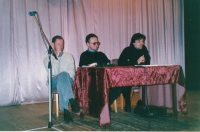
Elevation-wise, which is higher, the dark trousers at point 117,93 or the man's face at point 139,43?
the man's face at point 139,43

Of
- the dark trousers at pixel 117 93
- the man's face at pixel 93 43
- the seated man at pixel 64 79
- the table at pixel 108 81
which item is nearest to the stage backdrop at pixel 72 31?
the seated man at pixel 64 79

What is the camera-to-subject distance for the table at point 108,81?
7.47 ft

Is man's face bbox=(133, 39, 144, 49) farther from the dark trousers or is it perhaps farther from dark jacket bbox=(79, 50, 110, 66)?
the dark trousers

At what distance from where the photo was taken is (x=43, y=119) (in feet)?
9.52

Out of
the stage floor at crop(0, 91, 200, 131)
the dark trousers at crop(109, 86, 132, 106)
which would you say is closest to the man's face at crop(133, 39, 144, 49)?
the dark trousers at crop(109, 86, 132, 106)

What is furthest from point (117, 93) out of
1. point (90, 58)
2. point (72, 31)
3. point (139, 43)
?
point (72, 31)

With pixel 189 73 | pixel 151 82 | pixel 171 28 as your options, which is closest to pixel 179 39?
pixel 171 28

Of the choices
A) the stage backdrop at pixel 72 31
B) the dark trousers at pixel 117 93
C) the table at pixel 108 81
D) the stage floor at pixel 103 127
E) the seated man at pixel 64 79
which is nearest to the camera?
the table at pixel 108 81

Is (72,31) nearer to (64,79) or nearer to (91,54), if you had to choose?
(91,54)

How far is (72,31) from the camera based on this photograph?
4641 mm

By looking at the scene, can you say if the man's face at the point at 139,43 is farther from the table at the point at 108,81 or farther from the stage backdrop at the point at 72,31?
the stage backdrop at the point at 72,31

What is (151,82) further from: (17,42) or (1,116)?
(17,42)

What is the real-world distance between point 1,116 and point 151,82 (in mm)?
2107

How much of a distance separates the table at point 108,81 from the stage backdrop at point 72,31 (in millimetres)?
1798
